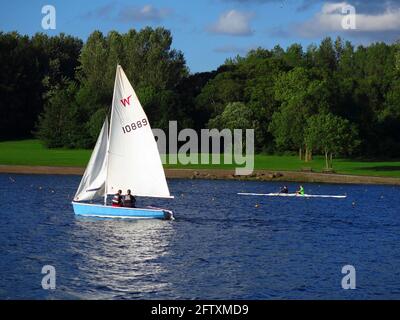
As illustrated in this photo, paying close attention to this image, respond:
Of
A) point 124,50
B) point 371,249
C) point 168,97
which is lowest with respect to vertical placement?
point 371,249

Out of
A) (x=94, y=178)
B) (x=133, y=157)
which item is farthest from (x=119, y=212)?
(x=133, y=157)

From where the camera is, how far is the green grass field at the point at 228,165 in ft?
380

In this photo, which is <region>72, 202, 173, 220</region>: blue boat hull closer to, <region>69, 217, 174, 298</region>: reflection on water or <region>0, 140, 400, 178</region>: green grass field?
<region>69, 217, 174, 298</region>: reflection on water

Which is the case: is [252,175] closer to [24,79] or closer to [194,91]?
[194,91]

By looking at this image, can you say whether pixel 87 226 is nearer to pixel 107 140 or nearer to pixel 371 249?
pixel 107 140

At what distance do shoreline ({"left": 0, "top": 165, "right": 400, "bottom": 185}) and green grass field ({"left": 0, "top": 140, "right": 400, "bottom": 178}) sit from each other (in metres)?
3.32

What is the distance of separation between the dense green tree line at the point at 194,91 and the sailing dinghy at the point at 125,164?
62.5m

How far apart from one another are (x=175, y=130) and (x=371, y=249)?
9321 centimetres

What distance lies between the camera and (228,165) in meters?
121

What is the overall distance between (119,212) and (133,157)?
4.50 m

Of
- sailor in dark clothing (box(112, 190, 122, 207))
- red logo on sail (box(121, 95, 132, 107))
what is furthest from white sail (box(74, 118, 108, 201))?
red logo on sail (box(121, 95, 132, 107))

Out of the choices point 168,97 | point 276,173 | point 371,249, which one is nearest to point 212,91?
point 168,97

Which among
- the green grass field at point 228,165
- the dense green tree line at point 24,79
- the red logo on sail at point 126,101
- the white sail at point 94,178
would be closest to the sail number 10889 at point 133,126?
the red logo on sail at point 126,101

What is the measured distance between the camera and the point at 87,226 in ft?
191
